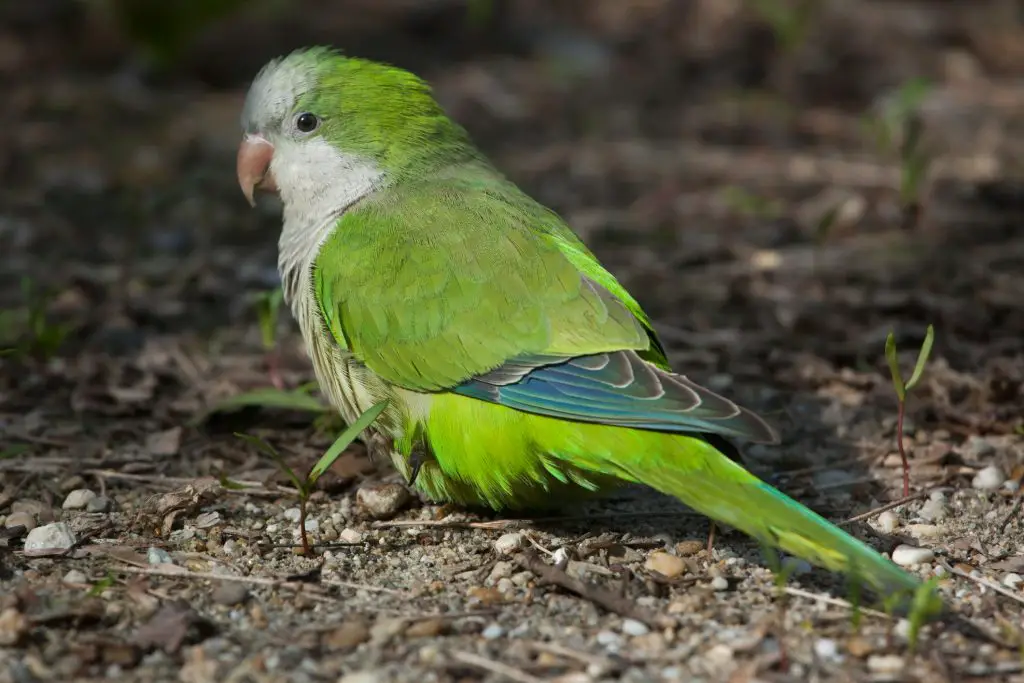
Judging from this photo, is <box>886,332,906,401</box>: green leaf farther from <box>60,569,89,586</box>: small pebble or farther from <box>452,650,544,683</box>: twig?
<box>60,569,89,586</box>: small pebble

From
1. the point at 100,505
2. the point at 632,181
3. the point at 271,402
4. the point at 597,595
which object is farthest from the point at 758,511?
the point at 632,181

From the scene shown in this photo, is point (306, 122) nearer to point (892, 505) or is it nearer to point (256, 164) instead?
point (256, 164)

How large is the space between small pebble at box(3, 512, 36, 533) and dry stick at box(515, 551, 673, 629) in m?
1.63

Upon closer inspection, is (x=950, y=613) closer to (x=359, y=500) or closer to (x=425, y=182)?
(x=359, y=500)

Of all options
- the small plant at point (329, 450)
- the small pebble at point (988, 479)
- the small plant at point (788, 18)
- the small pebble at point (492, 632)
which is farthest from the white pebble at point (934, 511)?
the small plant at point (788, 18)

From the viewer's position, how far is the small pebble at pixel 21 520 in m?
4.02

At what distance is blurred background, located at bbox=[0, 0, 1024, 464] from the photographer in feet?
18.0

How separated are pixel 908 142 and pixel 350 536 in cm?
379

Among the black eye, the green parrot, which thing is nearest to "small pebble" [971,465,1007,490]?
the green parrot

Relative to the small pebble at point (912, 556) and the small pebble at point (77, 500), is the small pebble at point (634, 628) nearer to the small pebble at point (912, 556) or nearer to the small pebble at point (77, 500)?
the small pebble at point (912, 556)

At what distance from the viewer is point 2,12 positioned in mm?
9469

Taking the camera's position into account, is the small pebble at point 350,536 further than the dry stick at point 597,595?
Yes

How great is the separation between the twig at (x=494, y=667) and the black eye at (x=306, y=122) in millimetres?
2368

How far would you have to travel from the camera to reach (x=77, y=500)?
430 cm
